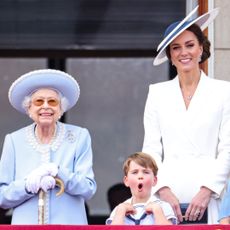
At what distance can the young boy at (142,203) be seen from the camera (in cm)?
604

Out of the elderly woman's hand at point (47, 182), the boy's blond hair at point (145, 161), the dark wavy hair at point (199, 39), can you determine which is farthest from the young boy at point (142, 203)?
the dark wavy hair at point (199, 39)

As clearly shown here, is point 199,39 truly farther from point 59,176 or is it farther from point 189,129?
point 59,176

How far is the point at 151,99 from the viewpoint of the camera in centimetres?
670

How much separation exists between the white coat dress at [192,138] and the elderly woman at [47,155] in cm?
42

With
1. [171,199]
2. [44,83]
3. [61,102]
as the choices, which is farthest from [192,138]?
[44,83]

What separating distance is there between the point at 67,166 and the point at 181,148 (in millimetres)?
631

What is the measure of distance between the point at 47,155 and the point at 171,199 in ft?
2.20

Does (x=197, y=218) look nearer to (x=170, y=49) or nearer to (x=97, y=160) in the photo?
(x=170, y=49)

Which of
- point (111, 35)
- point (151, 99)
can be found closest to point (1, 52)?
point (111, 35)

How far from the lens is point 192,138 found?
6.54 metres

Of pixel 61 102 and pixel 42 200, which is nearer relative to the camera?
pixel 42 200

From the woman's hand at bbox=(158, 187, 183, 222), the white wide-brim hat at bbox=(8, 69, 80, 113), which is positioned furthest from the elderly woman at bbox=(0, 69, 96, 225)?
the woman's hand at bbox=(158, 187, 183, 222)

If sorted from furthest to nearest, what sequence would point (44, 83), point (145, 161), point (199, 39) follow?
point (199, 39) < point (44, 83) < point (145, 161)

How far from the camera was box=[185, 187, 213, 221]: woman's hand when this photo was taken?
6.32 m
